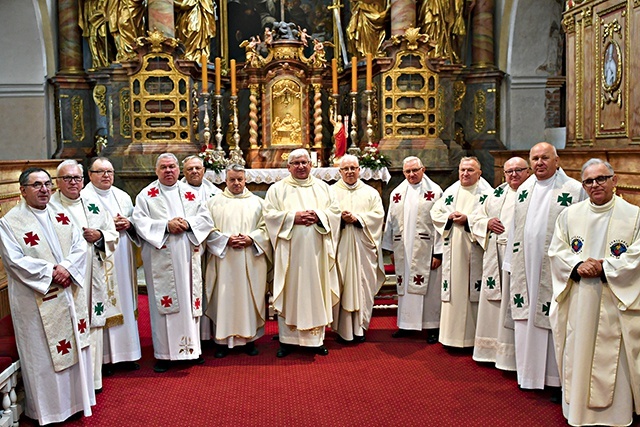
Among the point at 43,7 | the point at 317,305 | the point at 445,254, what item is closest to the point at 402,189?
the point at 445,254

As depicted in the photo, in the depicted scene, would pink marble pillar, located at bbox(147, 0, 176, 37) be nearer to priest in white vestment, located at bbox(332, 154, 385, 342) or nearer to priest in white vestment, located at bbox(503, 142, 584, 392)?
priest in white vestment, located at bbox(332, 154, 385, 342)

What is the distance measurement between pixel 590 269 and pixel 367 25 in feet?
26.3

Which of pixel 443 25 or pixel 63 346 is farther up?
pixel 443 25

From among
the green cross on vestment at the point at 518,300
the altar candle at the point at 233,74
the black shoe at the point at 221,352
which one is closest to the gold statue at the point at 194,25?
the altar candle at the point at 233,74

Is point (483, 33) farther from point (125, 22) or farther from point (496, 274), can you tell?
point (496, 274)

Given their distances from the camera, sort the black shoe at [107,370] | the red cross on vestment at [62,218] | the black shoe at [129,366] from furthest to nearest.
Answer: the black shoe at [129,366] → the black shoe at [107,370] → the red cross on vestment at [62,218]

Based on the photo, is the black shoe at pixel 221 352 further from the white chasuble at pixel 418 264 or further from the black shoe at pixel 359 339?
the white chasuble at pixel 418 264

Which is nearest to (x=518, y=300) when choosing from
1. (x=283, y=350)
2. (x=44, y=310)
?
(x=283, y=350)

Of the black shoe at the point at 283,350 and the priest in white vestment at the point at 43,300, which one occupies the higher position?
the priest in white vestment at the point at 43,300

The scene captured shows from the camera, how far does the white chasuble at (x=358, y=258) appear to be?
686cm

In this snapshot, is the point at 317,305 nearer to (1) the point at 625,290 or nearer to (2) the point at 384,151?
(1) the point at 625,290

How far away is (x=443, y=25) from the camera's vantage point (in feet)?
38.5

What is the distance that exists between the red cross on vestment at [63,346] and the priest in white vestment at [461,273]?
3.42 metres

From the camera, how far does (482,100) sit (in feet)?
40.8
